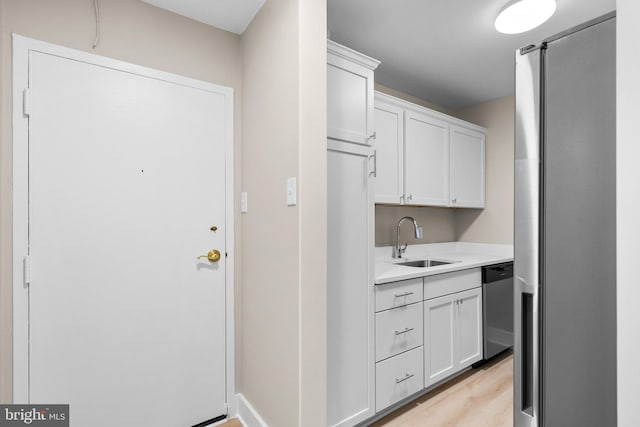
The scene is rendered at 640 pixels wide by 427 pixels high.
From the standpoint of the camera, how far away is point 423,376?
2.03 m

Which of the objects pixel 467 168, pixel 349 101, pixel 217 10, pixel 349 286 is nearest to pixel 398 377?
pixel 349 286

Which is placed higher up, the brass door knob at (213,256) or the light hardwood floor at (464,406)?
the brass door knob at (213,256)

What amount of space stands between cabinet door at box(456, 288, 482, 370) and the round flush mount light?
5.85 feet

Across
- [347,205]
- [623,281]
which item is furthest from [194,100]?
[623,281]

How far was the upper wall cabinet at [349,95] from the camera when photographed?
1679mm

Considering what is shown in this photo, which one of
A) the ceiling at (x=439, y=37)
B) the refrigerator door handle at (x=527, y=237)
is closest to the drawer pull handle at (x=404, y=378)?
the refrigerator door handle at (x=527, y=237)

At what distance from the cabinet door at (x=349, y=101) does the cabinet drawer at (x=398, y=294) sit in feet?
2.89

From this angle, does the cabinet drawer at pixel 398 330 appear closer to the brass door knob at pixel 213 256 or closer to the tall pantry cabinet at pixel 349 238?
the tall pantry cabinet at pixel 349 238

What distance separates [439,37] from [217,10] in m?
1.44

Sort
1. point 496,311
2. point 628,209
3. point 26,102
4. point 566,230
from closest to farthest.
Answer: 1. point 628,209
2. point 566,230
3. point 26,102
4. point 496,311

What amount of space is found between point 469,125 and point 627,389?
281 centimetres

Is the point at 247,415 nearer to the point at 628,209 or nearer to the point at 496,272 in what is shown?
the point at 628,209

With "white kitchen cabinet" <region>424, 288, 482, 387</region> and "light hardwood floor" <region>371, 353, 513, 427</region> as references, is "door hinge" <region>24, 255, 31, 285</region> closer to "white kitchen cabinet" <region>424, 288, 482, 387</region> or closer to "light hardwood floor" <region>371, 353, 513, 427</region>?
"light hardwood floor" <region>371, 353, 513, 427</region>

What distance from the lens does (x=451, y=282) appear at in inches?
87.8
